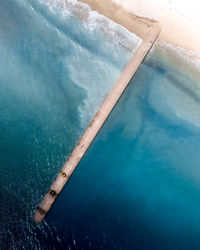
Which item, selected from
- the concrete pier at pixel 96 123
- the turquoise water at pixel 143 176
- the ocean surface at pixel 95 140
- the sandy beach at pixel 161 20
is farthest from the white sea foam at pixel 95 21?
the turquoise water at pixel 143 176

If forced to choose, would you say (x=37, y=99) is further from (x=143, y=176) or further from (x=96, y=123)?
(x=143, y=176)

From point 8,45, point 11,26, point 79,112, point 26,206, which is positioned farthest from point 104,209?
point 11,26

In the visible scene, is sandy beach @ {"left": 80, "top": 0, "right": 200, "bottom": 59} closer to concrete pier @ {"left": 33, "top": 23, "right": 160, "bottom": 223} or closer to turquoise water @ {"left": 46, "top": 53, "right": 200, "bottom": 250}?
concrete pier @ {"left": 33, "top": 23, "right": 160, "bottom": 223}

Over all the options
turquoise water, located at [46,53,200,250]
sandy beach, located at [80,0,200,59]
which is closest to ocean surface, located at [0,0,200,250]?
turquoise water, located at [46,53,200,250]

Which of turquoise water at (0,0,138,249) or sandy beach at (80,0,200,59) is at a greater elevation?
sandy beach at (80,0,200,59)

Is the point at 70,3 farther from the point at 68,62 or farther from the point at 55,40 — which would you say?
the point at 68,62

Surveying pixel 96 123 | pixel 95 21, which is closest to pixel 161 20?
pixel 95 21
